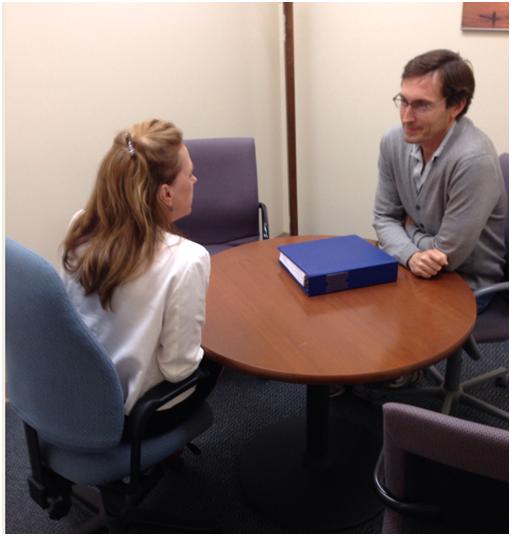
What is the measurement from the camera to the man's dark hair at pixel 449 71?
1.72 meters

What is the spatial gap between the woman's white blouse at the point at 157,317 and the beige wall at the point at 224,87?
115cm

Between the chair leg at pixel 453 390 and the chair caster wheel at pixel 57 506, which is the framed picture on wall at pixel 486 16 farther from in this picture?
the chair caster wheel at pixel 57 506

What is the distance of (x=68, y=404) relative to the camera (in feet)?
3.85

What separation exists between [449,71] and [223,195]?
1.18 meters

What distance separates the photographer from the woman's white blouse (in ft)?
4.03

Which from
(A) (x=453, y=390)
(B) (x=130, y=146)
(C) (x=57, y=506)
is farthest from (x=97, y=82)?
(A) (x=453, y=390)

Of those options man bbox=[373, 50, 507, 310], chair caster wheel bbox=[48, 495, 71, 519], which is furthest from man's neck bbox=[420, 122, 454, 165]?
chair caster wheel bbox=[48, 495, 71, 519]

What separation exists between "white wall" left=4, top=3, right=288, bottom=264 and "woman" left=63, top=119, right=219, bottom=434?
107 centimetres

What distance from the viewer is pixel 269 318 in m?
1.44

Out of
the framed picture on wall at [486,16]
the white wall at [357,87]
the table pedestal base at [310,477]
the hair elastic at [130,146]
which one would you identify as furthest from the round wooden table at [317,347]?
the framed picture on wall at [486,16]

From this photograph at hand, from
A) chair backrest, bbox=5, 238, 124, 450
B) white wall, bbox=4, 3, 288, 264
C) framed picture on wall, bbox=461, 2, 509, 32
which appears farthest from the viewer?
framed picture on wall, bbox=461, 2, 509, 32

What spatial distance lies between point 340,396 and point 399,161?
0.99m

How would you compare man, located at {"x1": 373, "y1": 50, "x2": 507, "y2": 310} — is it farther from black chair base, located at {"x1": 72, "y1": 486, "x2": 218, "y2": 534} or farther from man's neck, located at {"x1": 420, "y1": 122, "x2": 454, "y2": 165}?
black chair base, located at {"x1": 72, "y1": 486, "x2": 218, "y2": 534}

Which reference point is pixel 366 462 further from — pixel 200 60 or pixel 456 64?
pixel 200 60
